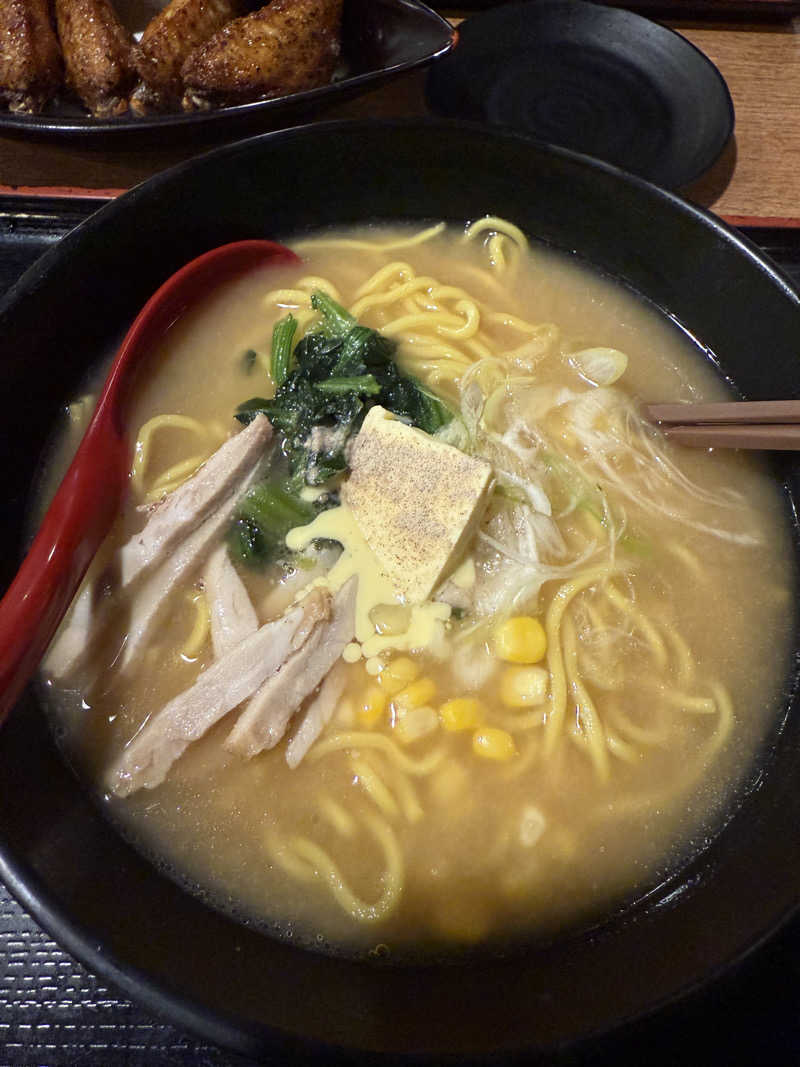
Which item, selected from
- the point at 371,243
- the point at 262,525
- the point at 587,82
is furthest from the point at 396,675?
the point at 587,82

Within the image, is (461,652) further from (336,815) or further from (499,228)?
(499,228)

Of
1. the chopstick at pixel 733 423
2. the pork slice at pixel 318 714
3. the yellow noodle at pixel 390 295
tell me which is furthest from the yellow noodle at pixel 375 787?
the yellow noodle at pixel 390 295

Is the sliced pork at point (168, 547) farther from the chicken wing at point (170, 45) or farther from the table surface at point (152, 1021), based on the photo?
the chicken wing at point (170, 45)

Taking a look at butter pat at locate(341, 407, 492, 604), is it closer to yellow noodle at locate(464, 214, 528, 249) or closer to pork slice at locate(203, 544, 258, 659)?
pork slice at locate(203, 544, 258, 659)

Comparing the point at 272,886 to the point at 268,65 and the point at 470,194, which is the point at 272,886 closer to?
the point at 470,194

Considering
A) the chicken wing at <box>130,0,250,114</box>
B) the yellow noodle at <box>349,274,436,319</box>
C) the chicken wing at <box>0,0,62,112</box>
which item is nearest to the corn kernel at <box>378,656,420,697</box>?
the yellow noodle at <box>349,274,436,319</box>

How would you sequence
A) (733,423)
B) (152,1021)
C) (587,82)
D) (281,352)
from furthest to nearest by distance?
(587,82)
(281,352)
(733,423)
(152,1021)

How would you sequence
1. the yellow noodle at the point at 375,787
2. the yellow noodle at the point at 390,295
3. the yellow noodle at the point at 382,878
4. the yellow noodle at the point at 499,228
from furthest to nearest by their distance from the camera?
the yellow noodle at the point at 499,228 → the yellow noodle at the point at 390,295 → the yellow noodle at the point at 375,787 → the yellow noodle at the point at 382,878
